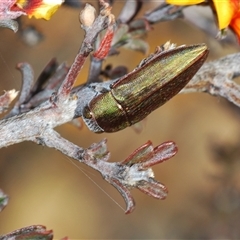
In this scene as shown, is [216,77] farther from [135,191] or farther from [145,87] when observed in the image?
[135,191]

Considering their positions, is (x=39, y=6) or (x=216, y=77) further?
(x=216, y=77)

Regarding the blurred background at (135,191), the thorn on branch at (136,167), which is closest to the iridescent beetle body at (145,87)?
the thorn on branch at (136,167)

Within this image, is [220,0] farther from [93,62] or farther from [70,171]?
[70,171]

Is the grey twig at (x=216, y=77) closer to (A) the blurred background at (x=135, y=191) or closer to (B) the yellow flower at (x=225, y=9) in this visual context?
(B) the yellow flower at (x=225, y=9)

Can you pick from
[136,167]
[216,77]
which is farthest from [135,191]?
[136,167]

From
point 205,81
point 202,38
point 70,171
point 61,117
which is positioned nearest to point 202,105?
point 202,38

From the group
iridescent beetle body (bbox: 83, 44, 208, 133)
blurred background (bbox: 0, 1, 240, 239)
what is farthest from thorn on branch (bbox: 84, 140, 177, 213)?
blurred background (bbox: 0, 1, 240, 239)

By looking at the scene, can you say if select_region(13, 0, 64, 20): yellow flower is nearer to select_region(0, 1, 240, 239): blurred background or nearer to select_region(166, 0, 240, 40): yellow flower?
select_region(166, 0, 240, 40): yellow flower
